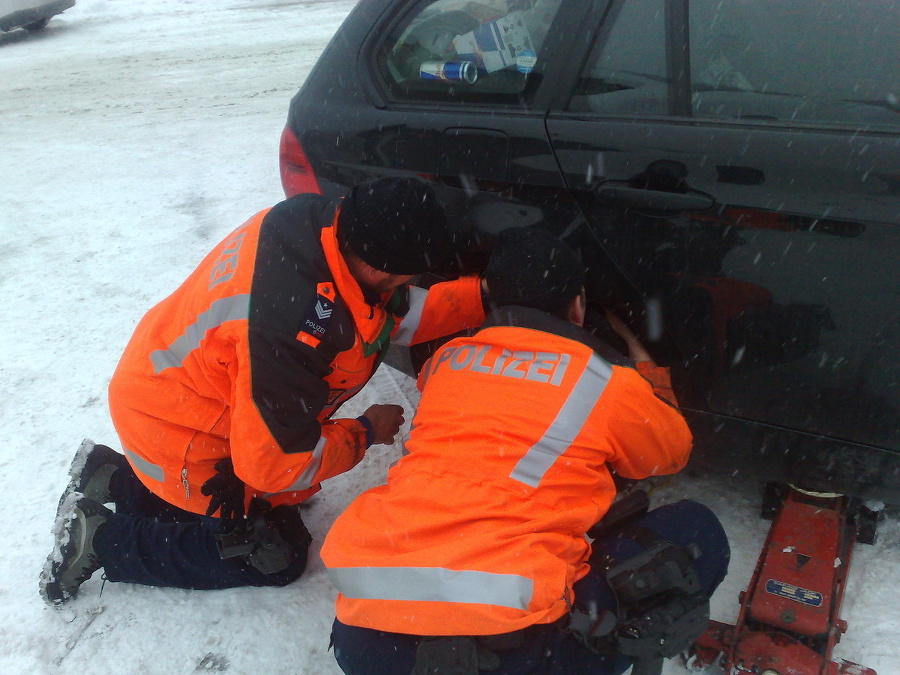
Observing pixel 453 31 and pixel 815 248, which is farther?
pixel 453 31

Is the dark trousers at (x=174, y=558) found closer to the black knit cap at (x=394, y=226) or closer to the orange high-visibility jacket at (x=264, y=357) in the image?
the orange high-visibility jacket at (x=264, y=357)

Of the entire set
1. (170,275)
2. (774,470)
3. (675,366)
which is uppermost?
(675,366)

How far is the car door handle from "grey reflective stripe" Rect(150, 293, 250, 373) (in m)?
0.94

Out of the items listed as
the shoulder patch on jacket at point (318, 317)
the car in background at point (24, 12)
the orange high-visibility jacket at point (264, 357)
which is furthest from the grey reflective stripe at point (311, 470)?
the car in background at point (24, 12)

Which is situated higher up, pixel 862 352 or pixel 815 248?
pixel 815 248

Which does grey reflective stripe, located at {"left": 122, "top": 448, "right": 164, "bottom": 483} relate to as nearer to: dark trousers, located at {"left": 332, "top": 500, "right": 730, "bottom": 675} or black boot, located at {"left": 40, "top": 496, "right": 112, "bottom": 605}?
black boot, located at {"left": 40, "top": 496, "right": 112, "bottom": 605}

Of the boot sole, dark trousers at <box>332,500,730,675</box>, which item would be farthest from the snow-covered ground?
dark trousers at <box>332,500,730,675</box>

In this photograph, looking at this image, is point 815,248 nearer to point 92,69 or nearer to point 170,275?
point 170,275

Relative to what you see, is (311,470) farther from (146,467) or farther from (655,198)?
(655,198)

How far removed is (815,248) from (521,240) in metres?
0.67

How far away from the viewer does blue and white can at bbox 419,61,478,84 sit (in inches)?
80.9

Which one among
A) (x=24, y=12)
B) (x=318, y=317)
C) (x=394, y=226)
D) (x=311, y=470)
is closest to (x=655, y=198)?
(x=394, y=226)

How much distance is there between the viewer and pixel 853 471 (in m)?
1.85

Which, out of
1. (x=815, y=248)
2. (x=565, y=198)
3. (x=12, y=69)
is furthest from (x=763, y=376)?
(x=12, y=69)
